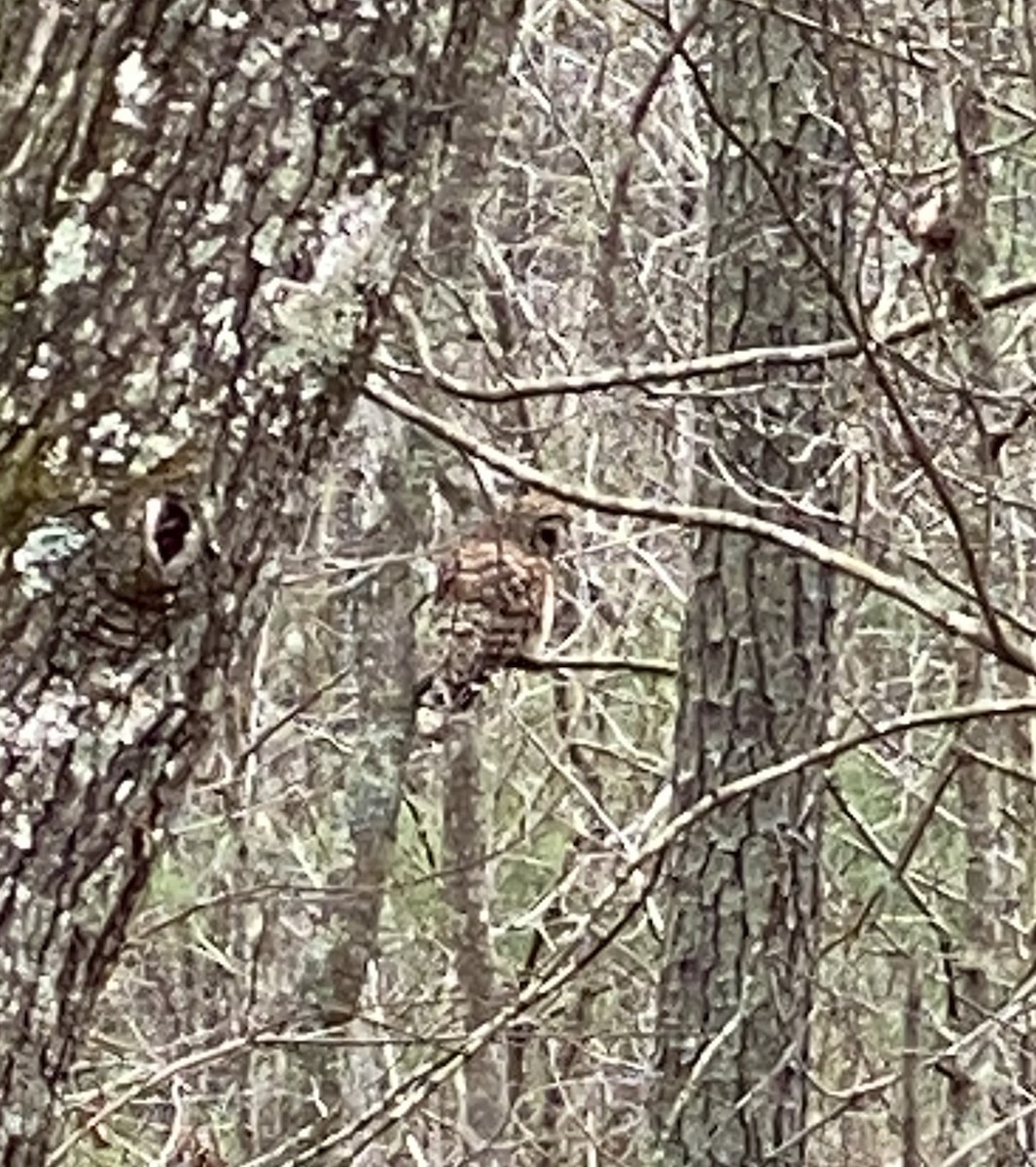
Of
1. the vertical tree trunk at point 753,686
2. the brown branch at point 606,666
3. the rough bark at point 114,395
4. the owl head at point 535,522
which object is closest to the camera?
the rough bark at point 114,395

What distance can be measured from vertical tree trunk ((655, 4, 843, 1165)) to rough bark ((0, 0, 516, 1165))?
12.5ft

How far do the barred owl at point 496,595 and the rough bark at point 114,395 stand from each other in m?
3.71

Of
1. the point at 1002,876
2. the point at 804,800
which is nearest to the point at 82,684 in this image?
the point at 804,800

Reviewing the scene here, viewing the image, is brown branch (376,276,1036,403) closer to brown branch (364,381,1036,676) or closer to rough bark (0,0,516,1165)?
brown branch (364,381,1036,676)

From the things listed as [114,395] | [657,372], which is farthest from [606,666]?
[114,395]

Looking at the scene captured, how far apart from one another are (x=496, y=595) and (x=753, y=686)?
573 mm

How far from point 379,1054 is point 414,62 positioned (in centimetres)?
670

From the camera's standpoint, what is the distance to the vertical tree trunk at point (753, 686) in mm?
5133

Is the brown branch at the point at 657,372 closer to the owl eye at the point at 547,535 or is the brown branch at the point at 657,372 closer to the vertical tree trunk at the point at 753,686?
the vertical tree trunk at the point at 753,686

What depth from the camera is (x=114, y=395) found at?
1251mm

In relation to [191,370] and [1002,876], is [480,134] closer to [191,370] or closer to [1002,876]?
[191,370]

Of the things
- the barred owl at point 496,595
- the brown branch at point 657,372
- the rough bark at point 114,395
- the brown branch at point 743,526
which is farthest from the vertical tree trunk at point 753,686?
the rough bark at point 114,395

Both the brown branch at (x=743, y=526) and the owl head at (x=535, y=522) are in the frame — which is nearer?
the brown branch at (x=743, y=526)

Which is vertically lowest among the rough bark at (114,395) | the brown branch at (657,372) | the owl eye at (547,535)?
the rough bark at (114,395)
